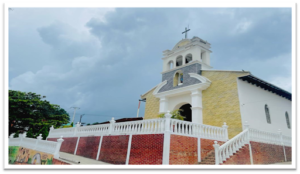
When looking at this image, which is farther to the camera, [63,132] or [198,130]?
[63,132]

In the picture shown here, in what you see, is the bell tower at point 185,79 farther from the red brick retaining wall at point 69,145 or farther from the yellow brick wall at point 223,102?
the red brick retaining wall at point 69,145

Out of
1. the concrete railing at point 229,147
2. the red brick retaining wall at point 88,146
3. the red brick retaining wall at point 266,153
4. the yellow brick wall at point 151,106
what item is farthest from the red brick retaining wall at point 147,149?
the yellow brick wall at point 151,106

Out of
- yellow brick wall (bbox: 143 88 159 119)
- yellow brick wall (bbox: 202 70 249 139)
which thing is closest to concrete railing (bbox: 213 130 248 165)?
yellow brick wall (bbox: 202 70 249 139)

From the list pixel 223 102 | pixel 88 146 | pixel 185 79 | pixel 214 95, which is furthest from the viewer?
pixel 185 79

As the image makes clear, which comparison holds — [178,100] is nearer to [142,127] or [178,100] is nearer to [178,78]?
[178,78]

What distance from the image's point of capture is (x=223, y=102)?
12477 millimetres

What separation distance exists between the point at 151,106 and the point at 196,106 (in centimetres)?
513

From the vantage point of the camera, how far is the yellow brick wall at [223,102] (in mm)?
11531

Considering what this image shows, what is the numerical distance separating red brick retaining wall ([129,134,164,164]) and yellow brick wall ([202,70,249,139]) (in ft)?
18.0

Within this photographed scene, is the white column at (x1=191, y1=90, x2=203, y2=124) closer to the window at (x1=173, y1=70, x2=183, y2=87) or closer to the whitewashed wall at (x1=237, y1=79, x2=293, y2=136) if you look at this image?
the window at (x1=173, y1=70, x2=183, y2=87)

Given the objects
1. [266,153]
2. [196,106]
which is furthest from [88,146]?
[266,153]

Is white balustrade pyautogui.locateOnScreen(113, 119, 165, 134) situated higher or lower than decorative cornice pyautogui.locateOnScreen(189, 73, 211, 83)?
lower

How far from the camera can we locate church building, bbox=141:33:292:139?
1191cm
